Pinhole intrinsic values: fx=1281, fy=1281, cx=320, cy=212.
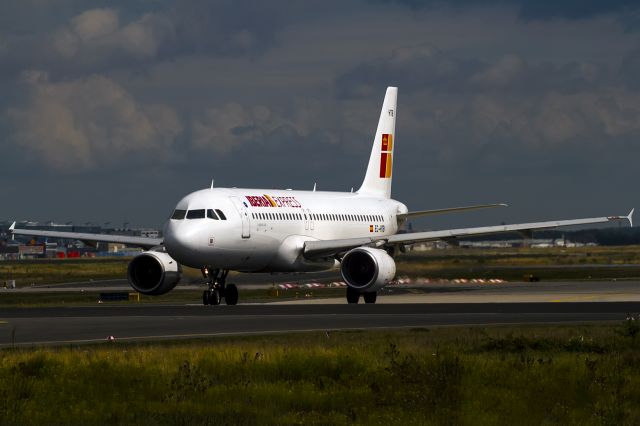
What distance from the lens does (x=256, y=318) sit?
A: 3806 centimetres

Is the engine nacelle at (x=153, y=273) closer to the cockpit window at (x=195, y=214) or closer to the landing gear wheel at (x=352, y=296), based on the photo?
the cockpit window at (x=195, y=214)

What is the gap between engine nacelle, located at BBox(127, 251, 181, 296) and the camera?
50219mm

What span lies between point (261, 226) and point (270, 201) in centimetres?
220

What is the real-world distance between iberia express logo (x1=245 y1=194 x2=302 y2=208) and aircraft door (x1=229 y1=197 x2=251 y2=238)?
36.2 inches

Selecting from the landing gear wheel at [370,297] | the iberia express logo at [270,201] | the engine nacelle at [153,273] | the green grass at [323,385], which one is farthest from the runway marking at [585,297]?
the green grass at [323,385]

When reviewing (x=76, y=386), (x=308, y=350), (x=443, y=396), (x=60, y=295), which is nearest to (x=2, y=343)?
(x=308, y=350)

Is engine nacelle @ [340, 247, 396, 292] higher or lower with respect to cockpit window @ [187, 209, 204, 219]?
lower

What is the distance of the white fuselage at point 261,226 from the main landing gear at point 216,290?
28.7 inches

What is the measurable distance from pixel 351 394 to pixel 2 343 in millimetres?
12720

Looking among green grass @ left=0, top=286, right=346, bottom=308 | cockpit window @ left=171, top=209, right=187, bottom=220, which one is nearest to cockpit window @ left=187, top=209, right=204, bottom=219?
cockpit window @ left=171, top=209, right=187, bottom=220

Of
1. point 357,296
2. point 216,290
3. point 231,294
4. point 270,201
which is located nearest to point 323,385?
point 216,290

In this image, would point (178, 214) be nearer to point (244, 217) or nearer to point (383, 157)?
point (244, 217)

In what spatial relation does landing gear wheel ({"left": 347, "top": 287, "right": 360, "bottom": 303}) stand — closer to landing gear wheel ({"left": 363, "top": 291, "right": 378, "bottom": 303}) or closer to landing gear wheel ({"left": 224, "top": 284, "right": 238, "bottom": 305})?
landing gear wheel ({"left": 363, "top": 291, "right": 378, "bottom": 303})

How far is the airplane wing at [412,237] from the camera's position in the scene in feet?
171
